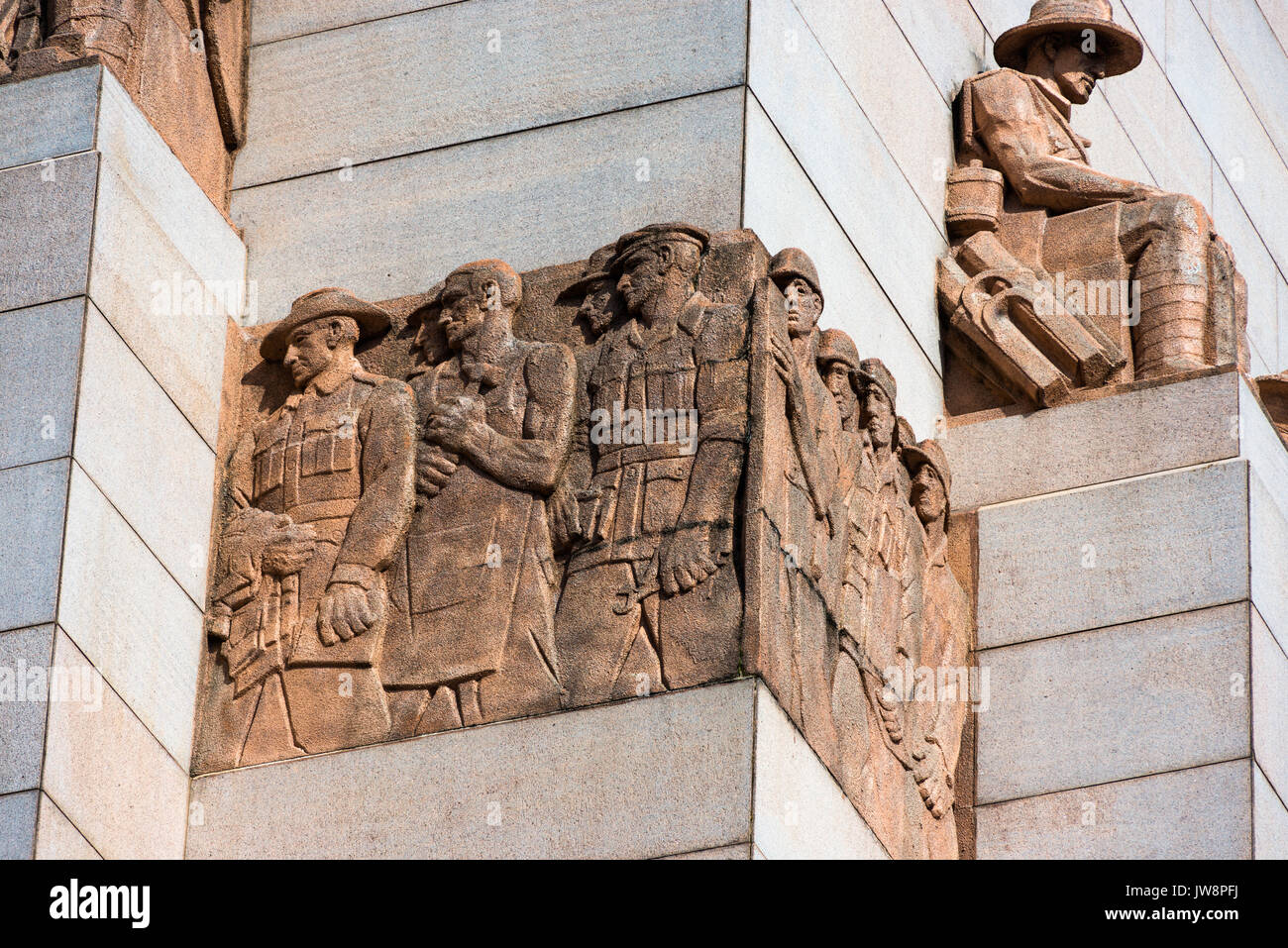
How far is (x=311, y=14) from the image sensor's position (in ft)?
52.5

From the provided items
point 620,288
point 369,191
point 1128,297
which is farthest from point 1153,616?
point 369,191

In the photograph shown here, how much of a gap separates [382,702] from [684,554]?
62.2 inches

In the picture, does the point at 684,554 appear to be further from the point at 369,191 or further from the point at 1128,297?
the point at 1128,297

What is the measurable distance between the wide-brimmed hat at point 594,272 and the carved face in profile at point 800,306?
0.88m

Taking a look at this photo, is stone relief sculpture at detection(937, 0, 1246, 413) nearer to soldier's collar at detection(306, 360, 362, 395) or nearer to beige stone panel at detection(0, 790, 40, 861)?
soldier's collar at detection(306, 360, 362, 395)

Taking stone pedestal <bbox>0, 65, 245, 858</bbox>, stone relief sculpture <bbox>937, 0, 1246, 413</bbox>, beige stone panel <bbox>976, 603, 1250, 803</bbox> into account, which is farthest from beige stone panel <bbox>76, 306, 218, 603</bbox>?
stone relief sculpture <bbox>937, 0, 1246, 413</bbox>

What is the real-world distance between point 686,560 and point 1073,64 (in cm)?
633

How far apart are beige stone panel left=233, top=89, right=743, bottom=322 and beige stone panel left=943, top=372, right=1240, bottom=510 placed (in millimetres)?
2758

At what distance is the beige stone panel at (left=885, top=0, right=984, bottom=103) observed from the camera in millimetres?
17328

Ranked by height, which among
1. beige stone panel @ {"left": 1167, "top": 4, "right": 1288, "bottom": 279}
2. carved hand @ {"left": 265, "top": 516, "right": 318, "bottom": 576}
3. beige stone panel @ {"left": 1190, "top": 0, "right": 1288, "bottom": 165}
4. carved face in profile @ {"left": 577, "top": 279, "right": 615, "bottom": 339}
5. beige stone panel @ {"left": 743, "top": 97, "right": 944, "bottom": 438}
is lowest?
carved hand @ {"left": 265, "top": 516, "right": 318, "bottom": 576}

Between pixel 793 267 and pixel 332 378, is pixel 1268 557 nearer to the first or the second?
pixel 793 267

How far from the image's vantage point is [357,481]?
14008 millimetres

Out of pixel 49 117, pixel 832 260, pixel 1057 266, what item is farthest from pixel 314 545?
pixel 1057 266

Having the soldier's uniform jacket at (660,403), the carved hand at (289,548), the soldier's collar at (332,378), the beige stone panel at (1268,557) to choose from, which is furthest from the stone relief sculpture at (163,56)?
the beige stone panel at (1268,557)
